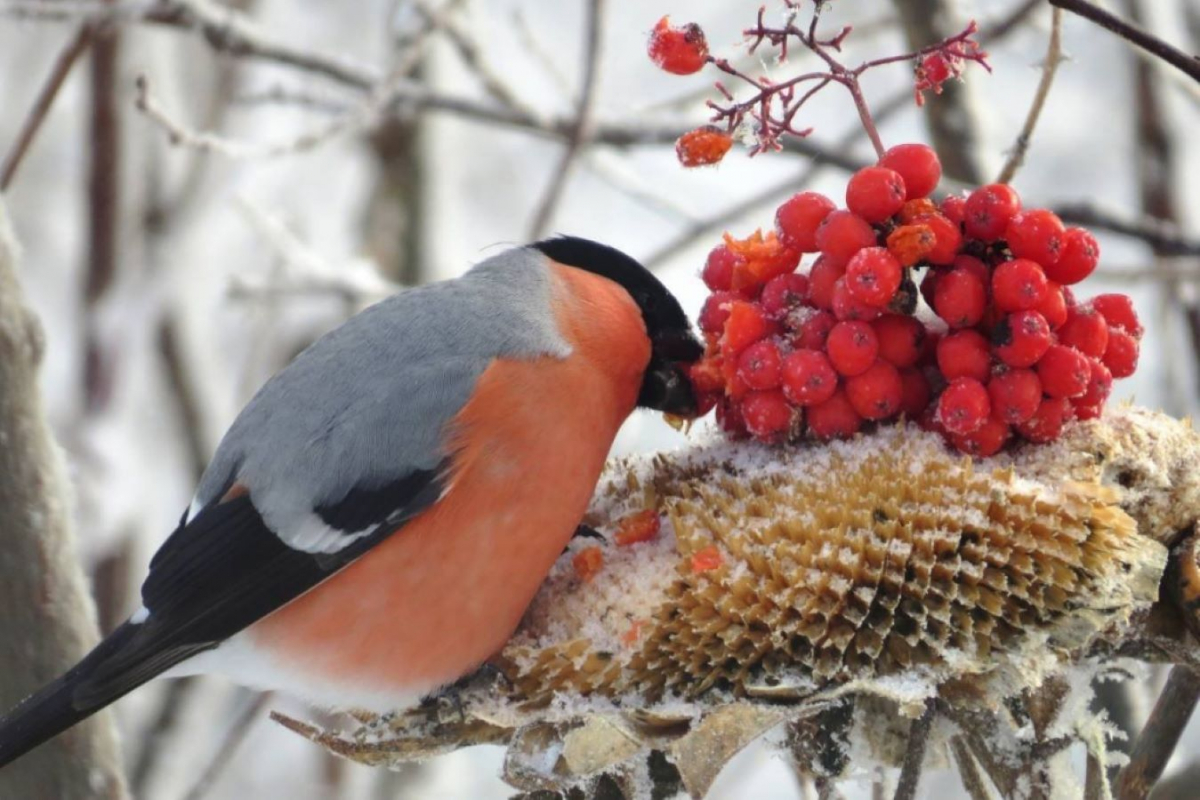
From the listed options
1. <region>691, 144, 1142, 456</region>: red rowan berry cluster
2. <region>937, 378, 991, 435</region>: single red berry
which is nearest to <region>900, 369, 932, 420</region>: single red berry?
<region>691, 144, 1142, 456</region>: red rowan berry cluster

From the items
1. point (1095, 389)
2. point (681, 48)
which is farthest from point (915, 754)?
point (681, 48)

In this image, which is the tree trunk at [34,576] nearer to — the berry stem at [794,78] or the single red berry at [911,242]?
the berry stem at [794,78]

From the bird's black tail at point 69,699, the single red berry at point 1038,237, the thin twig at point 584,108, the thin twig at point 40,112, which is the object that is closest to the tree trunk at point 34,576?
the bird's black tail at point 69,699

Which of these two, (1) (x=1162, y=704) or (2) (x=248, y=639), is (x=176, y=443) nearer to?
(2) (x=248, y=639)

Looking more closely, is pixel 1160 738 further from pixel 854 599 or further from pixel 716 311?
pixel 716 311

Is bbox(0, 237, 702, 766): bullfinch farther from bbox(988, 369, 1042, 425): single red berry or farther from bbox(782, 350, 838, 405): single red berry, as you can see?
bbox(988, 369, 1042, 425): single red berry

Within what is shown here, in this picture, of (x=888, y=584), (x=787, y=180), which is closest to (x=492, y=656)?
(x=888, y=584)
